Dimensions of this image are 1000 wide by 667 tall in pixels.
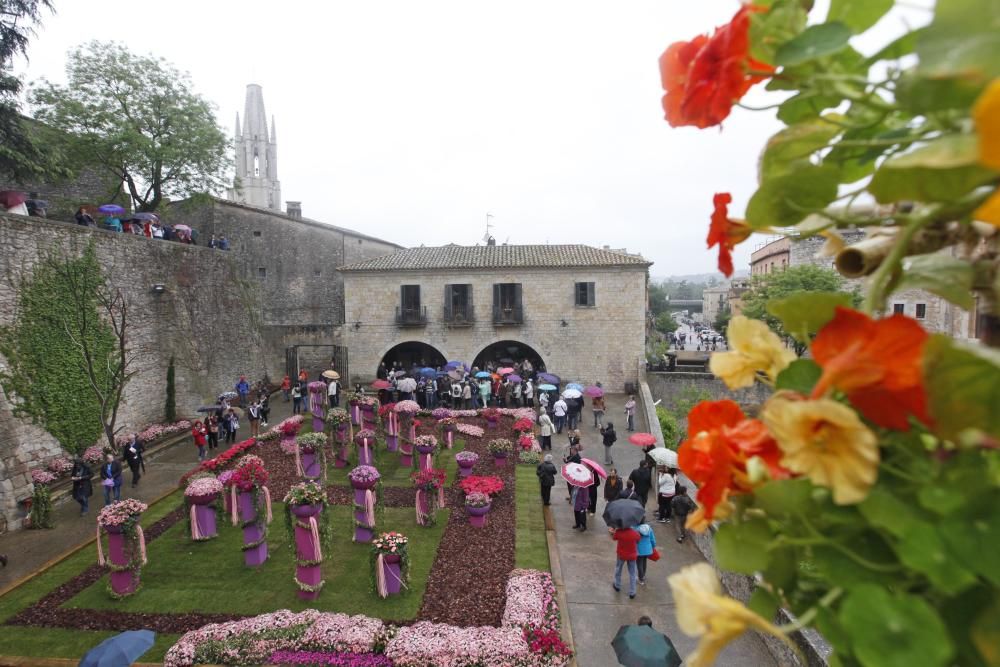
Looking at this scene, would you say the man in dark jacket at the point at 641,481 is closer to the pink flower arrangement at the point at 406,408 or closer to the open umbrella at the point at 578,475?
the open umbrella at the point at 578,475

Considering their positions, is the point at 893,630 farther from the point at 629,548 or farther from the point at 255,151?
the point at 255,151

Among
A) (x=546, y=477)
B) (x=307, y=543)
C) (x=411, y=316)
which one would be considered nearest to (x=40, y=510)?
(x=307, y=543)

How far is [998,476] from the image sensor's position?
2.22 feet

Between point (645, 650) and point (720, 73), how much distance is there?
608 cm

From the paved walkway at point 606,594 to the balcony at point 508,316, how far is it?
13.0 m

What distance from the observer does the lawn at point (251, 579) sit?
7.94 metres

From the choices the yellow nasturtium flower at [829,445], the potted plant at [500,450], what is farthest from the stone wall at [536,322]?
the yellow nasturtium flower at [829,445]

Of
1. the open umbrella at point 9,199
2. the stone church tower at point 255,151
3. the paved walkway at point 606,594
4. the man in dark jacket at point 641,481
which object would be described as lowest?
the paved walkway at point 606,594

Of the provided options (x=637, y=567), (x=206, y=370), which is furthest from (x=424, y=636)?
(x=206, y=370)

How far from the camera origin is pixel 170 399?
18.6 meters

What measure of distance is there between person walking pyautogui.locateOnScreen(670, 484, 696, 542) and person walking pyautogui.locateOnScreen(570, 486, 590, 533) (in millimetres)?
1589

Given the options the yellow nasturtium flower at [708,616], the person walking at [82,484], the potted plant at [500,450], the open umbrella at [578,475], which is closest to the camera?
the yellow nasturtium flower at [708,616]

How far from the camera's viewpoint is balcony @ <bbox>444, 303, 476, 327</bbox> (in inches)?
977

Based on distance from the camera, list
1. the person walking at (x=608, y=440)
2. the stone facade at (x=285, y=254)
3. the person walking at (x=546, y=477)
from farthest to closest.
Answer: the stone facade at (x=285, y=254) < the person walking at (x=608, y=440) < the person walking at (x=546, y=477)
